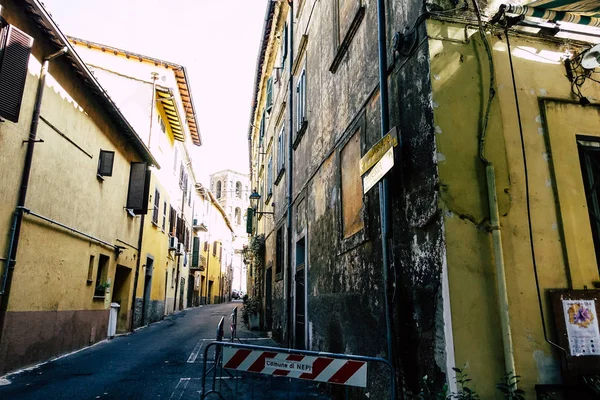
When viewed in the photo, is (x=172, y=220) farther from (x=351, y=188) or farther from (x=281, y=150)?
(x=351, y=188)

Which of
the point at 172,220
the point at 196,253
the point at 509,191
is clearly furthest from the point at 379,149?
the point at 196,253

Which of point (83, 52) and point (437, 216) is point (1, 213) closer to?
point (437, 216)

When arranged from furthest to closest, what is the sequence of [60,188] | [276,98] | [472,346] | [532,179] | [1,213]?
[276,98] < [60,188] < [1,213] < [532,179] < [472,346]

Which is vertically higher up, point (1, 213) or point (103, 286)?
point (1, 213)

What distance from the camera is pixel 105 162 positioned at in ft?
35.0

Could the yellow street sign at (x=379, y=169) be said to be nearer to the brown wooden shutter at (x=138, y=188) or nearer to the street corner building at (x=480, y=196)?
the street corner building at (x=480, y=196)

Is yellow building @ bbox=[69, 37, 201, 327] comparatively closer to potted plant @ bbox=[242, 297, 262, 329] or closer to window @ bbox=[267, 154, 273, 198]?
potted plant @ bbox=[242, 297, 262, 329]

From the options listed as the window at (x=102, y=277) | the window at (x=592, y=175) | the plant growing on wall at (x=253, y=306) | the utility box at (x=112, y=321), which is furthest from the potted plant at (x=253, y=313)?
the window at (x=592, y=175)

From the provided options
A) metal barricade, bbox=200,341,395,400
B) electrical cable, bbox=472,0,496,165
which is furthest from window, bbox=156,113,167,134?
electrical cable, bbox=472,0,496,165

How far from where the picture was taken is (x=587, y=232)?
347cm

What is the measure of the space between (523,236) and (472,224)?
1.42 feet

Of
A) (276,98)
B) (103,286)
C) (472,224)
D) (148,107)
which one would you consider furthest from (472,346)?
(148,107)

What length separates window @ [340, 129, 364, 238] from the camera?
17.3ft

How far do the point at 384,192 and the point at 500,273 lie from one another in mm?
1375
